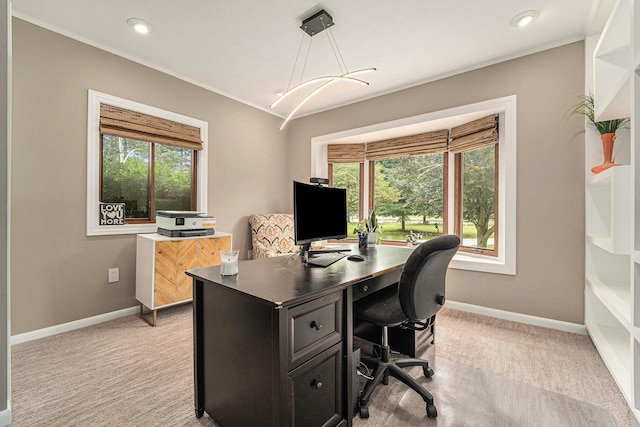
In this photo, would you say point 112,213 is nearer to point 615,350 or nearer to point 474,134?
point 474,134

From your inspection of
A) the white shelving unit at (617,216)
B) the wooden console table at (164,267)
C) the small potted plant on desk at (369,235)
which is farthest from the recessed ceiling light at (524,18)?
the wooden console table at (164,267)

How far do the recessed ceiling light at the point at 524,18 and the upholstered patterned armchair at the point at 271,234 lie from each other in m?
3.36

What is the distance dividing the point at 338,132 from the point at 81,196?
3146 mm

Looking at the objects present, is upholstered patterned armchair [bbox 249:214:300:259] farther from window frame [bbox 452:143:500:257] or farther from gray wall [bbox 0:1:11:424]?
gray wall [bbox 0:1:11:424]

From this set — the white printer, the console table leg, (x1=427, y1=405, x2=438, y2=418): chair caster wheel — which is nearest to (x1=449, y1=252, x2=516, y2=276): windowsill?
(x1=427, y1=405, x2=438, y2=418): chair caster wheel

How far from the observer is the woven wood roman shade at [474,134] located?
3191 millimetres

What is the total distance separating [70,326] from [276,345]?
2.66m

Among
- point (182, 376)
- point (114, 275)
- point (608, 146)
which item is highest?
point (608, 146)

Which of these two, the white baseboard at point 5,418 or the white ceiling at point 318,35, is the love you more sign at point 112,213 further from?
the white baseboard at point 5,418

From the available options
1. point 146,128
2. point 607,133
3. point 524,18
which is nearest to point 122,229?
point 146,128

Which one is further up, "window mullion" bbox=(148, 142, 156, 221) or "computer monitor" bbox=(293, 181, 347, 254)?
"window mullion" bbox=(148, 142, 156, 221)

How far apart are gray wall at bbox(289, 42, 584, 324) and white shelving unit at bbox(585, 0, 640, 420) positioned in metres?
0.10

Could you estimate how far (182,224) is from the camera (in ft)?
9.62

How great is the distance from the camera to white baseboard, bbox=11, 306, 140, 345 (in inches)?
93.4
